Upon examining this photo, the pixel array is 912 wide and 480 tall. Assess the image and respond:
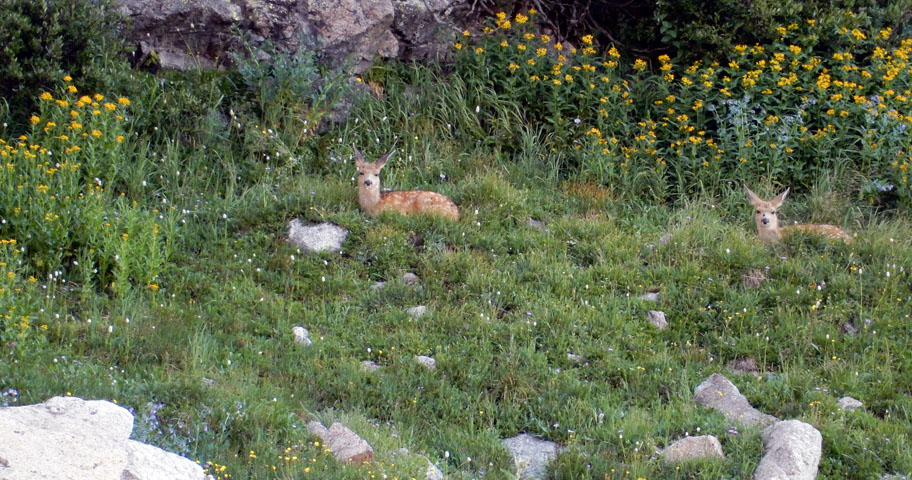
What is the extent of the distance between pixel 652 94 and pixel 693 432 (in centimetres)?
568

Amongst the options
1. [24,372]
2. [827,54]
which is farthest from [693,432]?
[827,54]

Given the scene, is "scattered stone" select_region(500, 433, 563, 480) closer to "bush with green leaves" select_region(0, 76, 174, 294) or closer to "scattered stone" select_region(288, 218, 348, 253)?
"scattered stone" select_region(288, 218, 348, 253)

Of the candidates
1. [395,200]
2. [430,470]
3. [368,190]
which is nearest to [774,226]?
[395,200]

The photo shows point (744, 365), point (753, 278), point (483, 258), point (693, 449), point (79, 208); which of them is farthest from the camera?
point (483, 258)

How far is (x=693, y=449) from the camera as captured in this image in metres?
5.86

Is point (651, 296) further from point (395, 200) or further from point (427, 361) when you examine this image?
point (395, 200)

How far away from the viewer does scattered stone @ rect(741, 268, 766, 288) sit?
8234 mm

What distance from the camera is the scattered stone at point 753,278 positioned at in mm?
8234

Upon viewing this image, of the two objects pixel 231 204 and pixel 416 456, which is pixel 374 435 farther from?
pixel 231 204

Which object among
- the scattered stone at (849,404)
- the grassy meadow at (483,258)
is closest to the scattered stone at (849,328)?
the grassy meadow at (483,258)

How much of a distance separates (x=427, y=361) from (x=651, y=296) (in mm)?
Result: 2066

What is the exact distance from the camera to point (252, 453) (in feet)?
17.8

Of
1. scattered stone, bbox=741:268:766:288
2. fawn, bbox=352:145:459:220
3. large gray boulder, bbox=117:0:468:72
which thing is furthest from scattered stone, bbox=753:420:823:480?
large gray boulder, bbox=117:0:468:72

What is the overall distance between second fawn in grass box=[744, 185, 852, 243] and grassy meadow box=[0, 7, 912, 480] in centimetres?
19
